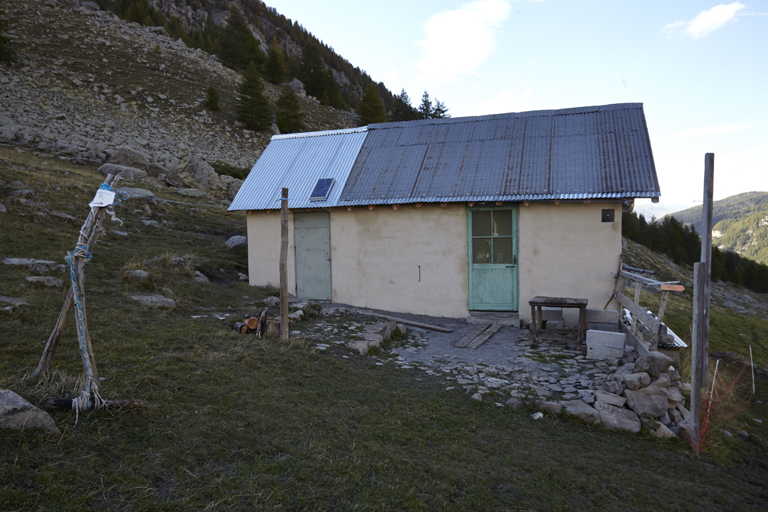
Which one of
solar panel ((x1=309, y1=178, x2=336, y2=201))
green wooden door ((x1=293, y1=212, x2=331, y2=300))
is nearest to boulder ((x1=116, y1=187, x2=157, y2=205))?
green wooden door ((x1=293, y1=212, x2=331, y2=300))

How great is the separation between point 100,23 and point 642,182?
46.7m

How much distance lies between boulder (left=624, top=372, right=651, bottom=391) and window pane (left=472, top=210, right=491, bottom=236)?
4.92 metres

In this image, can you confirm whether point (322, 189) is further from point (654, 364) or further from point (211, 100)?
point (211, 100)

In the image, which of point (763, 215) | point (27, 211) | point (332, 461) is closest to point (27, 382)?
point (332, 461)

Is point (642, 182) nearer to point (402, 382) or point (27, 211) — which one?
point (402, 382)

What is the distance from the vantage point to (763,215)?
595ft

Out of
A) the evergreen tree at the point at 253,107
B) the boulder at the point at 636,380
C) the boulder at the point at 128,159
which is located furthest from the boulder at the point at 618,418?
the evergreen tree at the point at 253,107

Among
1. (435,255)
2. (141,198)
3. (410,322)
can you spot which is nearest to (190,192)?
(141,198)

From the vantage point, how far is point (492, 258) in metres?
10.3

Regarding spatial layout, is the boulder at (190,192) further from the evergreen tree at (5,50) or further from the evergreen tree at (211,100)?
the evergreen tree at (5,50)

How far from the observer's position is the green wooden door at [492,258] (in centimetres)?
1014

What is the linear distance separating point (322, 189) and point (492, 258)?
15.0 feet

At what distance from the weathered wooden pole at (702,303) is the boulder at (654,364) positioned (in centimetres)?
86

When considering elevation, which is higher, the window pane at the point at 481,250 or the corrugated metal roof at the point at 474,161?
the corrugated metal roof at the point at 474,161
